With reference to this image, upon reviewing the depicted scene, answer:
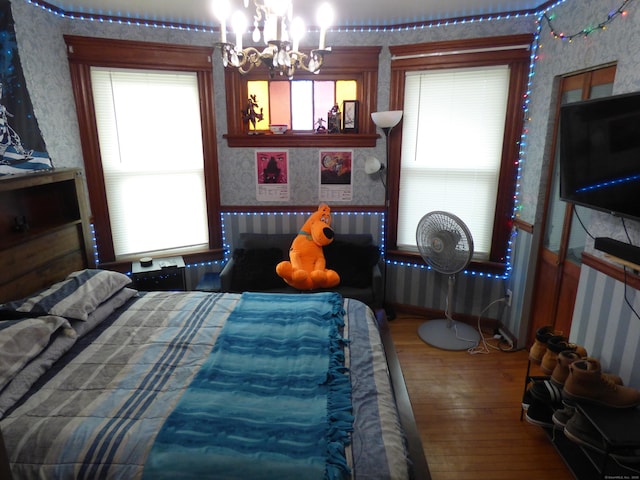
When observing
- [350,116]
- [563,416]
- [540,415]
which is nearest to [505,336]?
[540,415]

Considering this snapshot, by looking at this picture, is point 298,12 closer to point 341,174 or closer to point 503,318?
point 341,174

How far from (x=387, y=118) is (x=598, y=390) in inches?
87.8

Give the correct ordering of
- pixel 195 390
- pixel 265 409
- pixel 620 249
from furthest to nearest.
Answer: pixel 620 249 < pixel 195 390 < pixel 265 409

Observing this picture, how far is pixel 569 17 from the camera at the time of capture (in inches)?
94.9

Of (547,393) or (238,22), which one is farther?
(547,393)

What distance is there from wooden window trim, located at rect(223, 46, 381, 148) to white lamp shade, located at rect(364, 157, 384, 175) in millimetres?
147

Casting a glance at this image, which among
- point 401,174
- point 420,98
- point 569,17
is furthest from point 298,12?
point 569,17

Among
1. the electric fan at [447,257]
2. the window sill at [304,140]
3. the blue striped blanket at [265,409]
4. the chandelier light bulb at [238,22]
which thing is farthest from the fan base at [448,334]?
the chandelier light bulb at [238,22]

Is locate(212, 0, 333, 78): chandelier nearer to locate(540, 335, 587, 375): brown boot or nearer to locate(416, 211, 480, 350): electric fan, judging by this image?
locate(416, 211, 480, 350): electric fan

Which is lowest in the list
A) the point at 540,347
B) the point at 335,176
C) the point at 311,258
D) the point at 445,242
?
the point at 540,347

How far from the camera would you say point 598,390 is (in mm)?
1724

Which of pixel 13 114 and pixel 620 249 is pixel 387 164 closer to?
pixel 620 249

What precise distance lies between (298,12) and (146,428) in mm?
2806

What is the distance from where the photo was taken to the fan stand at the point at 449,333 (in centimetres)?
307
